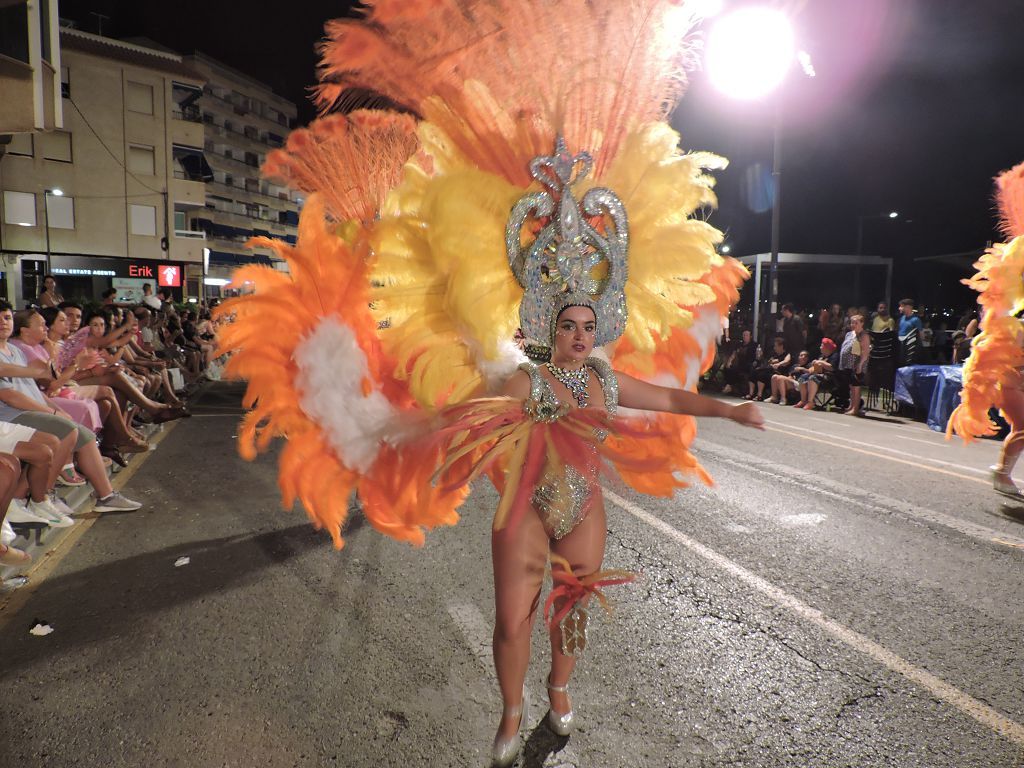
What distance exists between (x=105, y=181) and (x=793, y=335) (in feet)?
108

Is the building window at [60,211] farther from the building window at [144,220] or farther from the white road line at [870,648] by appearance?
the white road line at [870,648]

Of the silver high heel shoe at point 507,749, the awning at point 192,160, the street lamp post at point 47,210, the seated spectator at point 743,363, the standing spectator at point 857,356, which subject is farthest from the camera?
the awning at point 192,160

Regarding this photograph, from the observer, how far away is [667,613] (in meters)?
3.62

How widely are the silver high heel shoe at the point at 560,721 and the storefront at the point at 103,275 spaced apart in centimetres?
3159

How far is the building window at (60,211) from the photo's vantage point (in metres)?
30.8

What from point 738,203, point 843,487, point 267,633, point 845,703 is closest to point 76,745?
point 267,633

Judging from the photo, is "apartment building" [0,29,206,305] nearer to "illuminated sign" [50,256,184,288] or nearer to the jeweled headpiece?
"illuminated sign" [50,256,184,288]

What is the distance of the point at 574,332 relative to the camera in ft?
8.34

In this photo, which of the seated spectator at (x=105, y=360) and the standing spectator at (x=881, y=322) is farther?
the standing spectator at (x=881, y=322)

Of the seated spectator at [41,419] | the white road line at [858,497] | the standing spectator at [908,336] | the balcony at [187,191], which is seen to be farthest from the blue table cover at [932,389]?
the balcony at [187,191]

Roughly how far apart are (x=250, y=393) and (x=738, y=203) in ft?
83.3

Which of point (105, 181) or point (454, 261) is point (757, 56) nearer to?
point (454, 261)

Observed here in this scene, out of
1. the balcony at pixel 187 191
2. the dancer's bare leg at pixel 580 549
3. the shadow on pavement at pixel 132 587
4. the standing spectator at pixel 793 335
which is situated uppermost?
the balcony at pixel 187 191

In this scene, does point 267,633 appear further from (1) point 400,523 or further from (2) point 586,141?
(2) point 586,141
